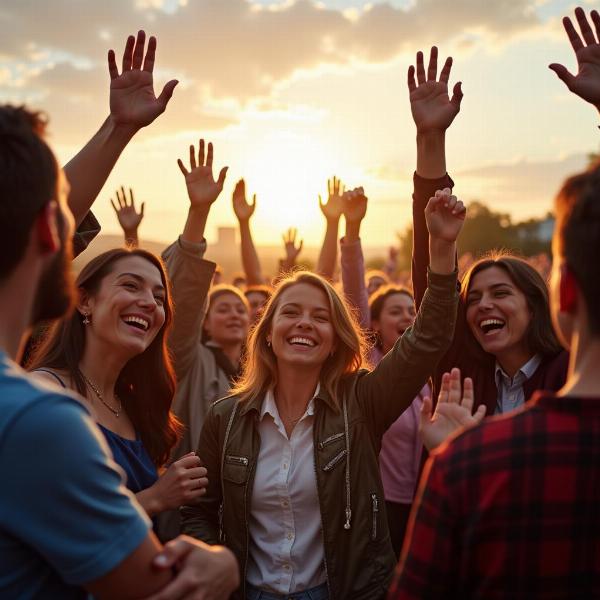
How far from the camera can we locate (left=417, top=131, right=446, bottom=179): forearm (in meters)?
3.78

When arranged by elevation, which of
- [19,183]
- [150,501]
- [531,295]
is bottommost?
[150,501]

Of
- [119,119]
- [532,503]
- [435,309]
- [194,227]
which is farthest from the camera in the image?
[194,227]

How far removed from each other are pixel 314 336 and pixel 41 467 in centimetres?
240

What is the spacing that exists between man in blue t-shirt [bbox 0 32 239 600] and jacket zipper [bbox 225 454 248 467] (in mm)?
1598

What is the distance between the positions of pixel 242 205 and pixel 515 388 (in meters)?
4.79

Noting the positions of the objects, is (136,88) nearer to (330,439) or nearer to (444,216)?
(444,216)

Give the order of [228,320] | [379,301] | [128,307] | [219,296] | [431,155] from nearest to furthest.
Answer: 1. [128,307]
2. [431,155]
3. [379,301]
4. [228,320]
5. [219,296]

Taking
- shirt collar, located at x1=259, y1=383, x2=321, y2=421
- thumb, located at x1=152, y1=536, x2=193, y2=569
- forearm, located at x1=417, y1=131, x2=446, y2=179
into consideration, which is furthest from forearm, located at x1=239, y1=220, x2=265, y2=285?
thumb, located at x1=152, y1=536, x2=193, y2=569

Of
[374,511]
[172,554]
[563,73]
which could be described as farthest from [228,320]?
[172,554]

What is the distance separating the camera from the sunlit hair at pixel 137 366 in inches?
134

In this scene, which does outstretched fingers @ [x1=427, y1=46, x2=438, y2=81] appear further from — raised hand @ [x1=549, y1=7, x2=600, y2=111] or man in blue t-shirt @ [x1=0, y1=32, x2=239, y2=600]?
man in blue t-shirt @ [x1=0, y1=32, x2=239, y2=600]

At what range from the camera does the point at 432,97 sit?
3.91 metres

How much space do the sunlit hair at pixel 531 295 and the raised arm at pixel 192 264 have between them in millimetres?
1594

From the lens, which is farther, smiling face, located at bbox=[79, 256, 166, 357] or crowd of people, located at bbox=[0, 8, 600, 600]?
smiling face, located at bbox=[79, 256, 166, 357]
